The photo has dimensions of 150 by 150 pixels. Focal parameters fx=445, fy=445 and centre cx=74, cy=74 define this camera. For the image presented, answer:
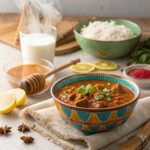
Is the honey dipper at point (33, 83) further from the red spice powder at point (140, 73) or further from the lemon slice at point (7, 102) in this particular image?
the red spice powder at point (140, 73)

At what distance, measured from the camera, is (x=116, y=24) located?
6.45 ft

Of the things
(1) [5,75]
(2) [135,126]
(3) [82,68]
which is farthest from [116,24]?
(2) [135,126]

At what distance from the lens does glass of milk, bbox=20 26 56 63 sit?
5.58 feet

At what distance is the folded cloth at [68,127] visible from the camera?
3.93 ft

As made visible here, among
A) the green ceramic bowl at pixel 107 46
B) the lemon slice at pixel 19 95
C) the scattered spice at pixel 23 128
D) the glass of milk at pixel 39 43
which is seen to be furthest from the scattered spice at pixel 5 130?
the green ceramic bowl at pixel 107 46

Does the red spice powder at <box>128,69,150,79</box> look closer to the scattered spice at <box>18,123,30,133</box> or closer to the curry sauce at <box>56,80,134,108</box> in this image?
the curry sauce at <box>56,80,134,108</box>

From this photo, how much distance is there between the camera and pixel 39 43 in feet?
5.64

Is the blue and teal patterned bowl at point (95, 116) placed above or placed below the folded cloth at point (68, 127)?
above

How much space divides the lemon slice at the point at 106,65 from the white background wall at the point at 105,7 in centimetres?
63

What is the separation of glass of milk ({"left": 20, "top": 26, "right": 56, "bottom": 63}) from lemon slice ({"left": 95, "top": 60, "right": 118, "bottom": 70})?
0.18 meters

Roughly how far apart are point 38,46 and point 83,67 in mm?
191

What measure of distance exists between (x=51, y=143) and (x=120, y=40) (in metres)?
0.66

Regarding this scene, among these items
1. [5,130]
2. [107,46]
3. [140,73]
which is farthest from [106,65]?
[5,130]

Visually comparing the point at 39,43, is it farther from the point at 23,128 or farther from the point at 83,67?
the point at 23,128
